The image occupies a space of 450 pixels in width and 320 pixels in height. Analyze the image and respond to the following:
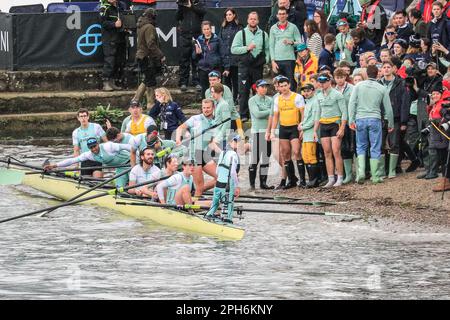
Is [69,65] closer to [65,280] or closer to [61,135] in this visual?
[61,135]

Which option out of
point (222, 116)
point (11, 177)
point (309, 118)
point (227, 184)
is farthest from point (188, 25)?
point (227, 184)

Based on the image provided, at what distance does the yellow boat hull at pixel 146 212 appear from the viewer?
2151cm

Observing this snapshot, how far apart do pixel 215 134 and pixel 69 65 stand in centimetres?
887

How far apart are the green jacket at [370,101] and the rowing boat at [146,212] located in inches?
147

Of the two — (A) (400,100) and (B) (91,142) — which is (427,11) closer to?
(A) (400,100)

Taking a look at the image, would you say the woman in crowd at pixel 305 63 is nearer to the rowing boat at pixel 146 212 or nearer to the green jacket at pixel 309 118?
the green jacket at pixel 309 118

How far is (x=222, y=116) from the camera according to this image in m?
24.9

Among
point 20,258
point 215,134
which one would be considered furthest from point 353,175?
point 20,258

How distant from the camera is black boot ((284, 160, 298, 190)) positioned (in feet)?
83.3

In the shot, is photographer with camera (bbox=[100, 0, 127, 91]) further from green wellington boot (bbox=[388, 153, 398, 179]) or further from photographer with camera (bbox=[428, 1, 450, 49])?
green wellington boot (bbox=[388, 153, 398, 179])

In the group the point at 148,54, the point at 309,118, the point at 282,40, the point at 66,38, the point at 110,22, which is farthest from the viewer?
the point at 66,38

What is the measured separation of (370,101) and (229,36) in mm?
6003

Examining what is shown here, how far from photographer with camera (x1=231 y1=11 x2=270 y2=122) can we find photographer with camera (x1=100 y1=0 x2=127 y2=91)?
3431mm

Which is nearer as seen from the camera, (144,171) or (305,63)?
(144,171)
